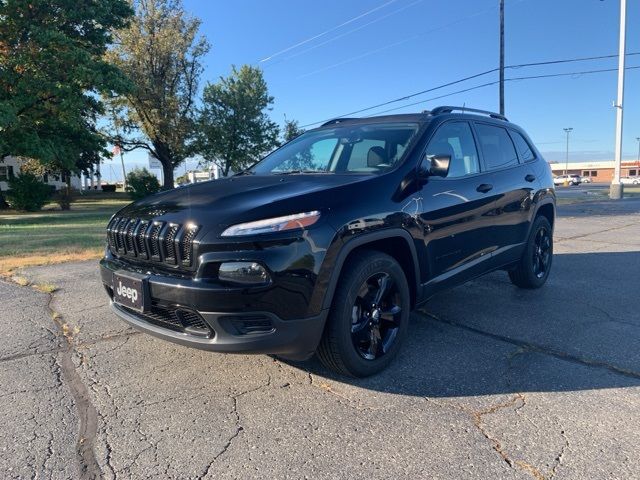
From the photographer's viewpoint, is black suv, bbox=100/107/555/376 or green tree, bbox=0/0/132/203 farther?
green tree, bbox=0/0/132/203

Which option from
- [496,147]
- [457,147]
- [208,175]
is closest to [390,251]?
[457,147]

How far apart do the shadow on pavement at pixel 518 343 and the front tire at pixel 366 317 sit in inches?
6.2

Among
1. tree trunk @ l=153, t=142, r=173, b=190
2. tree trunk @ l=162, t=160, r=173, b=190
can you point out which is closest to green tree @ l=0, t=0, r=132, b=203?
tree trunk @ l=153, t=142, r=173, b=190

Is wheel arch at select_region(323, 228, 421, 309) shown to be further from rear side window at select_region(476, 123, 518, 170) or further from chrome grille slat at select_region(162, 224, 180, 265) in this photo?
rear side window at select_region(476, 123, 518, 170)

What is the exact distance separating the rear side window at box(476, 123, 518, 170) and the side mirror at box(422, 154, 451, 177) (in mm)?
1154

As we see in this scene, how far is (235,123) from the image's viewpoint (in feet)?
118

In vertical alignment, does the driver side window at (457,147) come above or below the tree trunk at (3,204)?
above

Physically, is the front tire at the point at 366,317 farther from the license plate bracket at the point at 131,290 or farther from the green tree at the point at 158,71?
the green tree at the point at 158,71

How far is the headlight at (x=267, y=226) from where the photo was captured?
108 inches

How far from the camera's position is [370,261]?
3.14 m

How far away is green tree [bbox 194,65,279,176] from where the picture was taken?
35.0 metres

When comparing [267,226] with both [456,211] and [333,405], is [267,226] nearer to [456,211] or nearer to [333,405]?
[333,405]

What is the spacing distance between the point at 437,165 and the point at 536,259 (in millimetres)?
2723

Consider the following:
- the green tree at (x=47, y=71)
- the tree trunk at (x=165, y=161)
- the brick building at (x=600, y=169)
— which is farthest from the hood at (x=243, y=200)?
the brick building at (x=600, y=169)
